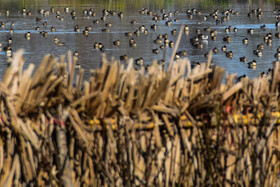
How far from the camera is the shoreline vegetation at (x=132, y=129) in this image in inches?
164

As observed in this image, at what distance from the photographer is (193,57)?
28.2m

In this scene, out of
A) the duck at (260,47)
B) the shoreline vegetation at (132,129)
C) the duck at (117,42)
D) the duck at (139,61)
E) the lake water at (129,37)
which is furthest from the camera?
the duck at (117,42)

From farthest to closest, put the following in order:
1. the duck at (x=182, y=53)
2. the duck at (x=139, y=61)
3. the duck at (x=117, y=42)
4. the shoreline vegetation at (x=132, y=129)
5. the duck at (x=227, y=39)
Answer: the duck at (x=227, y=39) < the duck at (x=117, y=42) < the duck at (x=182, y=53) < the duck at (x=139, y=61) < the shoreline vegetation at (x=132, y=129)

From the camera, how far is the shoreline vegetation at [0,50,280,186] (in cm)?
417

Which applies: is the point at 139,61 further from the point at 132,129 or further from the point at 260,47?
the point at 132,129

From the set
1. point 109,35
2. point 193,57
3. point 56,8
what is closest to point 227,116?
point 193,57

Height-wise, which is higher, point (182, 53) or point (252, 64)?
point (252, 64)

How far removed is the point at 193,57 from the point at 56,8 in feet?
102

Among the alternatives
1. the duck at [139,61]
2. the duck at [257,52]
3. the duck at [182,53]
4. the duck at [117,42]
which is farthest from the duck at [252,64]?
the duck at [117,42]

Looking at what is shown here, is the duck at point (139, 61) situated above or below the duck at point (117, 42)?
above

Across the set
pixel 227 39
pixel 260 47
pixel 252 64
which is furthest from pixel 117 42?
pixel 252 64

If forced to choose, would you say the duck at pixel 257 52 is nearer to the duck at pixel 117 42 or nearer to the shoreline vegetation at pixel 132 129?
the duck at pixel 117 42

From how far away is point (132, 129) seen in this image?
4195 millimetres

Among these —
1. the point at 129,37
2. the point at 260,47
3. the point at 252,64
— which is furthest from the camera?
the point at 129,37
